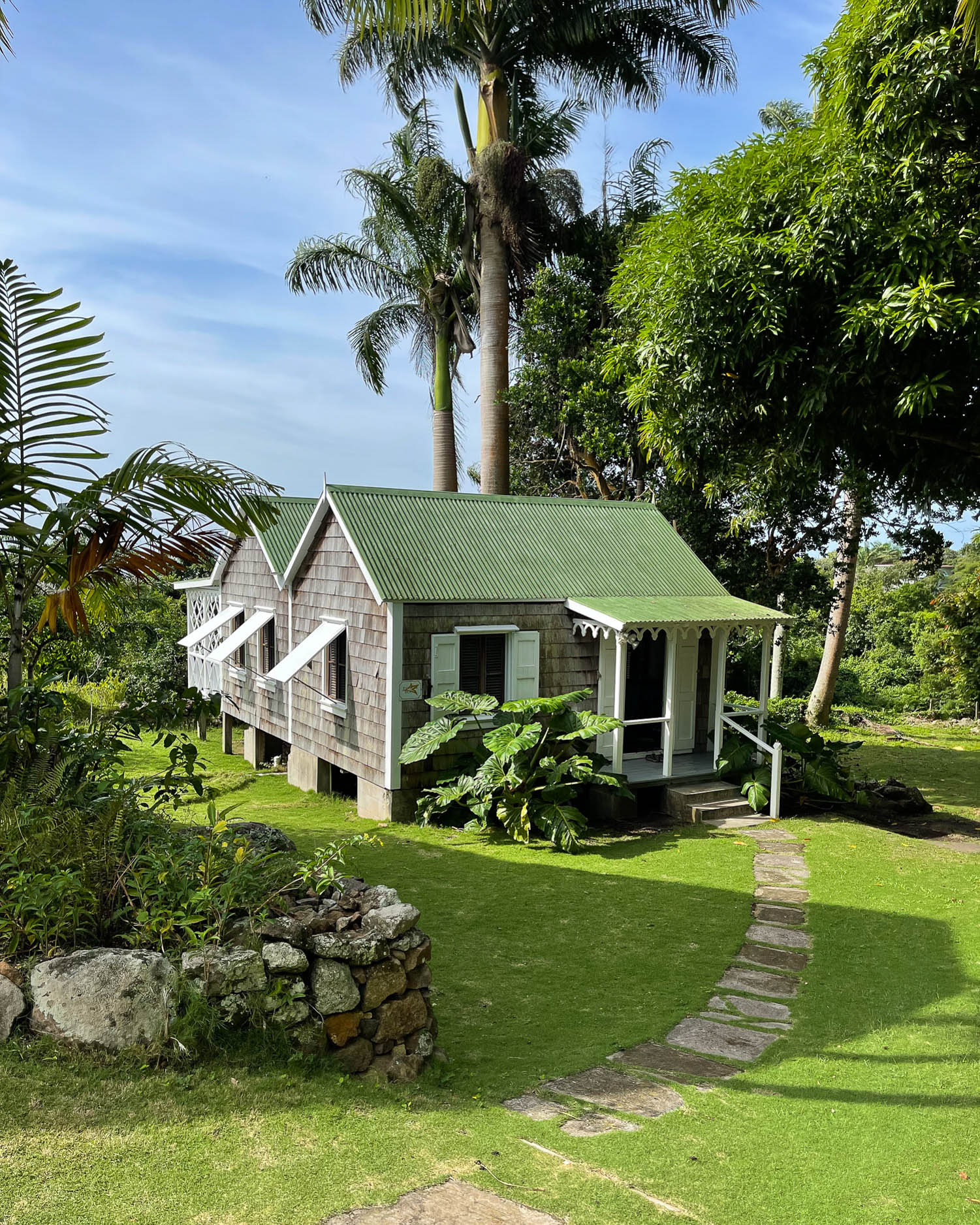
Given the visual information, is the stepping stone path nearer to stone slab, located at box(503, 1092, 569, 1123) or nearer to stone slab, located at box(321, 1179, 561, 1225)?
stone slab, located at box(503, 1092, 569, 1123)

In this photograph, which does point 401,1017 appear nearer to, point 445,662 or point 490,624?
point 445,662

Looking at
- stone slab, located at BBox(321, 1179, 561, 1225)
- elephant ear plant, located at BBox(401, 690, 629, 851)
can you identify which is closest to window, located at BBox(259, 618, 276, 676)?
elephant ear plant, located at BBox(401, 690, 629, 851)

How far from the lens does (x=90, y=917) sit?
483 cm

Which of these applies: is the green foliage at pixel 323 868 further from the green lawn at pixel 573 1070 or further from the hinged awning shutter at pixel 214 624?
the hinged awning shutter at pixel 214 624

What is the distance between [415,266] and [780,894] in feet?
61.9

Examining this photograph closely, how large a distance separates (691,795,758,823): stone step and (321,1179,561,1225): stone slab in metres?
9.32

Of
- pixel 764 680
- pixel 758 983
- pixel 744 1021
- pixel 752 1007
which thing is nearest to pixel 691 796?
pixel 764 680

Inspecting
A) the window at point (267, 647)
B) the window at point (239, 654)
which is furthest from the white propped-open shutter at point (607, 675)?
the window at point (239, 654)

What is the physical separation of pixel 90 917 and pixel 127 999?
63 centimetres

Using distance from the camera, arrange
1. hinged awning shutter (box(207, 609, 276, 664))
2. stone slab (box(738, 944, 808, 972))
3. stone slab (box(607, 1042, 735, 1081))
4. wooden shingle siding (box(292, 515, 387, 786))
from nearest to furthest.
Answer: stone slab (box(607, 1042, 735, 1081))
stone slab (box(738, 944, 808, 972))
wooden shingle siding (box(292, 515, 387, 786))
hinged awning shutter (box(207, 609, 276, 664))

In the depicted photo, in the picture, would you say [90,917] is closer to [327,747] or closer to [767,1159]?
[767,1159]

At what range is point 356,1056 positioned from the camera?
486cm

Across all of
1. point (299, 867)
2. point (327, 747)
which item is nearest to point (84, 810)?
point (299, 867)

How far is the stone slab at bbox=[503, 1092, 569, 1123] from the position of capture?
15.3ft
